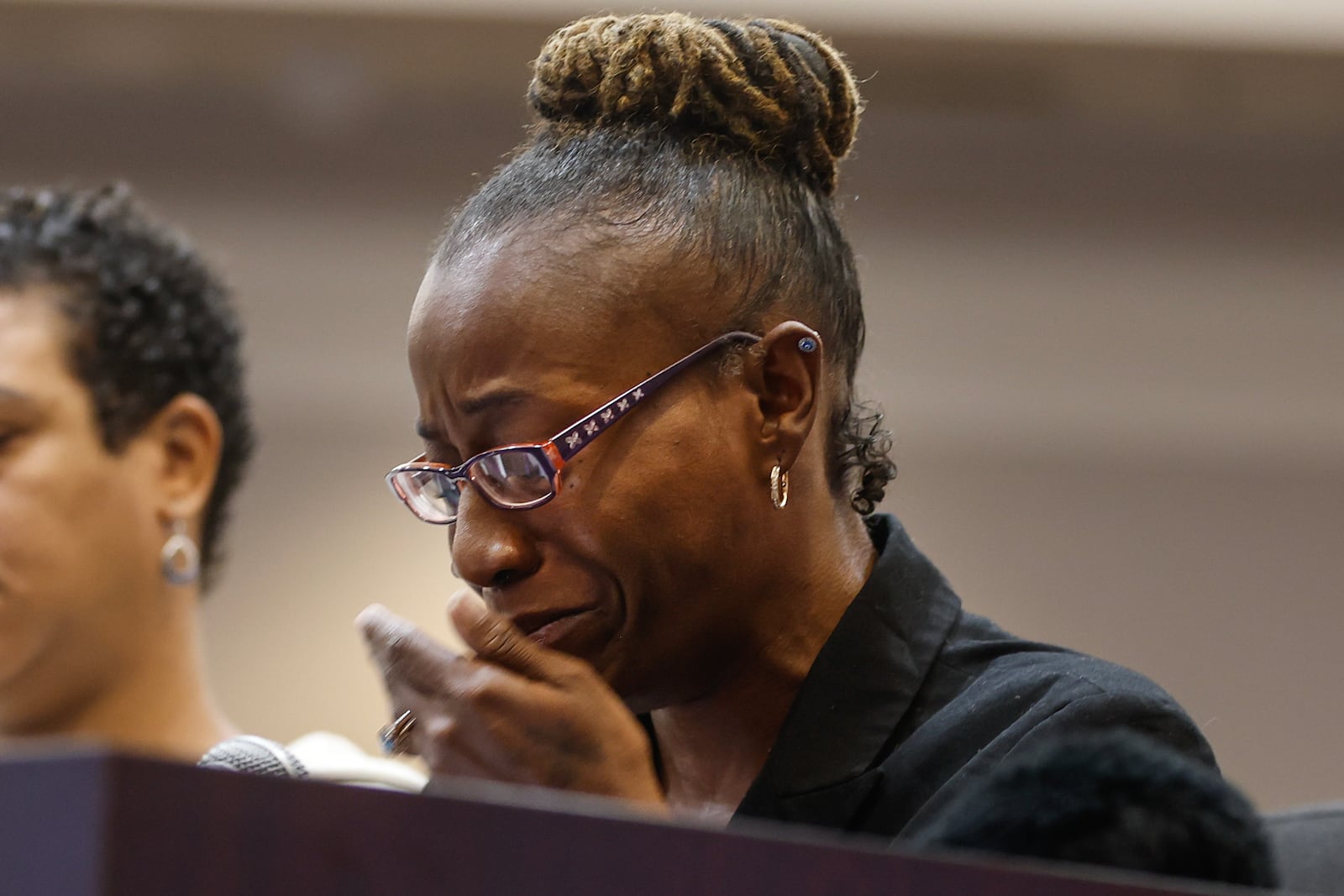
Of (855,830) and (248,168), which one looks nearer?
(855,830)

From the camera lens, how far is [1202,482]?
4.04 metres

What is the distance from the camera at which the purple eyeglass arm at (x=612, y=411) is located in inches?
50.1

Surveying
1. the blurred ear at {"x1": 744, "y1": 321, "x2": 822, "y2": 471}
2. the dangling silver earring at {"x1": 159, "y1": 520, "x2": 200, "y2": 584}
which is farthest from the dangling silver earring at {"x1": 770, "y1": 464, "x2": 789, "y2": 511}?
the dangling silver earring at {"x1": 159, "y1": 520, "x2": 200, "y2": 584}

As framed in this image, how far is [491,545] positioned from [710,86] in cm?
47

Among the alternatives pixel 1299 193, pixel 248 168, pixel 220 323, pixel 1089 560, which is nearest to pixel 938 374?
pixel 1089 560

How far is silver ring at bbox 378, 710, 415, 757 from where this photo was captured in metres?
1.15

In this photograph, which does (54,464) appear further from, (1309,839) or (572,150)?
(1309,839)

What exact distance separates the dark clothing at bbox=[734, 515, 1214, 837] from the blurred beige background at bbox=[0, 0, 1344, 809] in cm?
245

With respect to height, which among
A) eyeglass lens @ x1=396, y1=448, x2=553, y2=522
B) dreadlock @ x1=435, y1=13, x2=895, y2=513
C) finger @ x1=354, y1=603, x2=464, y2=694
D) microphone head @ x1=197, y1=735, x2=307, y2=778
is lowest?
microphone head @ x1=197, y1=735, x2=307, y2=778

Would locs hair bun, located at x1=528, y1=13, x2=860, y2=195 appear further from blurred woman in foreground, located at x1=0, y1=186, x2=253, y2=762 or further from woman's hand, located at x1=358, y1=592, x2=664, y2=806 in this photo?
blurred woman in foreground, located at x1=0, y1=186, x2=253, y2=762

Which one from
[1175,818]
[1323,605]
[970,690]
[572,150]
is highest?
[572,150]

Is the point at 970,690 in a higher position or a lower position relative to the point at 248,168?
lower

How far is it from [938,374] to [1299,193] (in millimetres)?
1001

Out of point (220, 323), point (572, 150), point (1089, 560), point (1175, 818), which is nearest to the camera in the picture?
point (1175, 818)
